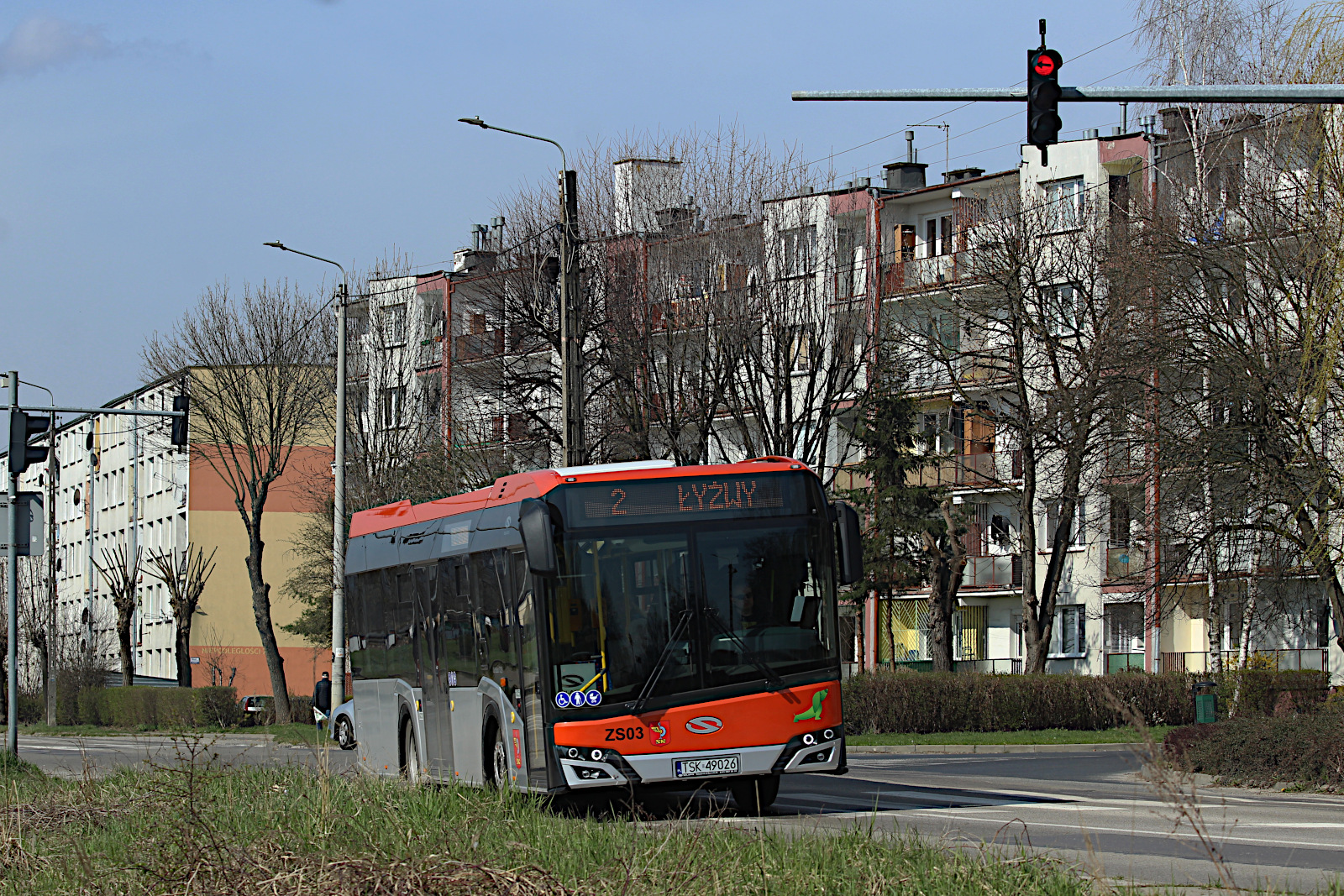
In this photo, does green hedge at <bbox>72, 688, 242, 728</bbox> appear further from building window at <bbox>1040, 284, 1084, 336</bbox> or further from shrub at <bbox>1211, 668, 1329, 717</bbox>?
shrub at <bbox>1211, 668, 1329, 717</bbox>

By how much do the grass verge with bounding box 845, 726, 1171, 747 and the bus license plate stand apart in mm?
19134

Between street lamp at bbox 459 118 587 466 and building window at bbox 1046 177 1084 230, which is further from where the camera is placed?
building window at bbox 1046 177 1084 230

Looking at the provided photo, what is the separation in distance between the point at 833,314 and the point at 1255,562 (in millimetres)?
10684

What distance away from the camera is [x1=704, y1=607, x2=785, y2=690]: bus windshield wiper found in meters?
14.6

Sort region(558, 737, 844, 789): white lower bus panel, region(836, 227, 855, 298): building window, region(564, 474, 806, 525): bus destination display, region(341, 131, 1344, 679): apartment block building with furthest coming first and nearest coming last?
region(836, 227, 855, 298): building window
region(341, 131, 1344, 679): apartment block building
region(564, 474, 806, 525): bus destination display
region(558, 737, 844, 789): white lower bus panel

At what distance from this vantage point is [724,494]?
15164 mm

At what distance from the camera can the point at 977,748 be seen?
106 ft

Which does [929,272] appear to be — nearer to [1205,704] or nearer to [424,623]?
[1205,704]

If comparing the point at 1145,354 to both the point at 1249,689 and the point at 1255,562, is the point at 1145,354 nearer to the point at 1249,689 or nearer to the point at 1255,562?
the point at 1255,562

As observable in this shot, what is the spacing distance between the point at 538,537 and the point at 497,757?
8.25 ft

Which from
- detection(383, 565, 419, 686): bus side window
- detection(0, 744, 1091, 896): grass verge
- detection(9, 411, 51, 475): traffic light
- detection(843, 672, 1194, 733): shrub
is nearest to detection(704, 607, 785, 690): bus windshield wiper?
detection(0, 744, 1091, 896): grass verge

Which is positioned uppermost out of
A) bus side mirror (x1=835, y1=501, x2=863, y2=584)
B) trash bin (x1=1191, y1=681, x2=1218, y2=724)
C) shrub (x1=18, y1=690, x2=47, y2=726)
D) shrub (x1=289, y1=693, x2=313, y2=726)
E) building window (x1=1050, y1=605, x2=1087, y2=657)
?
bus side mirror (x1=835, y1=501, x2=863, y2=584)

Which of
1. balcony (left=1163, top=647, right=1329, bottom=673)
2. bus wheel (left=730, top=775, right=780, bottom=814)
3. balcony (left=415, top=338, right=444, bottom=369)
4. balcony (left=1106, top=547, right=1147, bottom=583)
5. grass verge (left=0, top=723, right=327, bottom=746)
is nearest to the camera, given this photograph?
bus wheel (left=730, top=775, right=780, bottom=814)

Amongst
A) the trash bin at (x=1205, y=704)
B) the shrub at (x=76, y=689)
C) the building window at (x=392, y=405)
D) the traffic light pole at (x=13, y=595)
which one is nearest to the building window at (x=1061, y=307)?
the trash bin at (x=1205, y=704)
